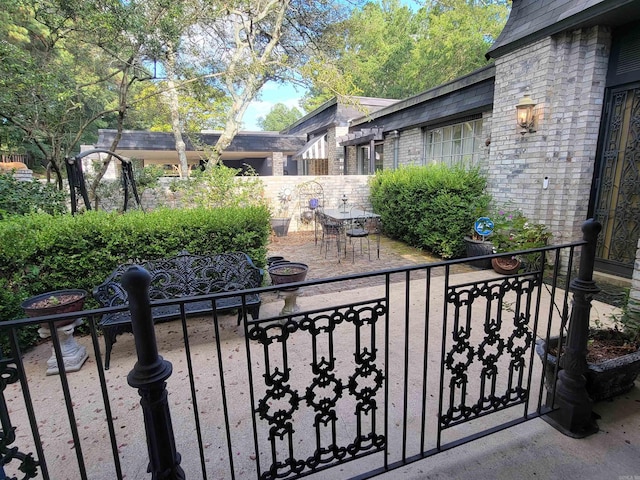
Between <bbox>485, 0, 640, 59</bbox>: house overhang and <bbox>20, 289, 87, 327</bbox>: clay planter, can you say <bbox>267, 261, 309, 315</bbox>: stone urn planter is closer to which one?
<bbox>20, 289, 87, 327</bbox>: clay planter

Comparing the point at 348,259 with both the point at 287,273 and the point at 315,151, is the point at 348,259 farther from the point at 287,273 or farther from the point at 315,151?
the point at 315,151

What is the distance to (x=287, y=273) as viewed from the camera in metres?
3.87

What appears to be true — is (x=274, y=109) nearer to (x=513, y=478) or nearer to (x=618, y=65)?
(x=618, y=65)

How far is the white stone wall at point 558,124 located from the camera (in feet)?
14.5

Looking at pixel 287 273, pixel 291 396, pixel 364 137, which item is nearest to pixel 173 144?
pixel 364 137

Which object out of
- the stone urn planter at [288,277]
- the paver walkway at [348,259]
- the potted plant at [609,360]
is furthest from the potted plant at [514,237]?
the stone urn planter at [288,277]

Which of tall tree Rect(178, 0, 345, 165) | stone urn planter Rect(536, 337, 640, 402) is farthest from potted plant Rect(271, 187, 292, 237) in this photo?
stone urn planter Rect(536, 337, 640, 402)

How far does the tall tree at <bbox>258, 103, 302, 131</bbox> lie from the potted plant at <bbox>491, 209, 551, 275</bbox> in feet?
147

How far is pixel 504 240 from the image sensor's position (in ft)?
16.6

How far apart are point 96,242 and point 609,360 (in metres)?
4.38

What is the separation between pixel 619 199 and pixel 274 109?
50850mm

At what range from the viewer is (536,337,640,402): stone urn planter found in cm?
205

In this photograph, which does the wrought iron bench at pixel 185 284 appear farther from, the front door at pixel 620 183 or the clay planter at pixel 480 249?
the front door at pixel 620 183

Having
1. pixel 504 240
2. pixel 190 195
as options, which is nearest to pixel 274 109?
pixel 190 195
